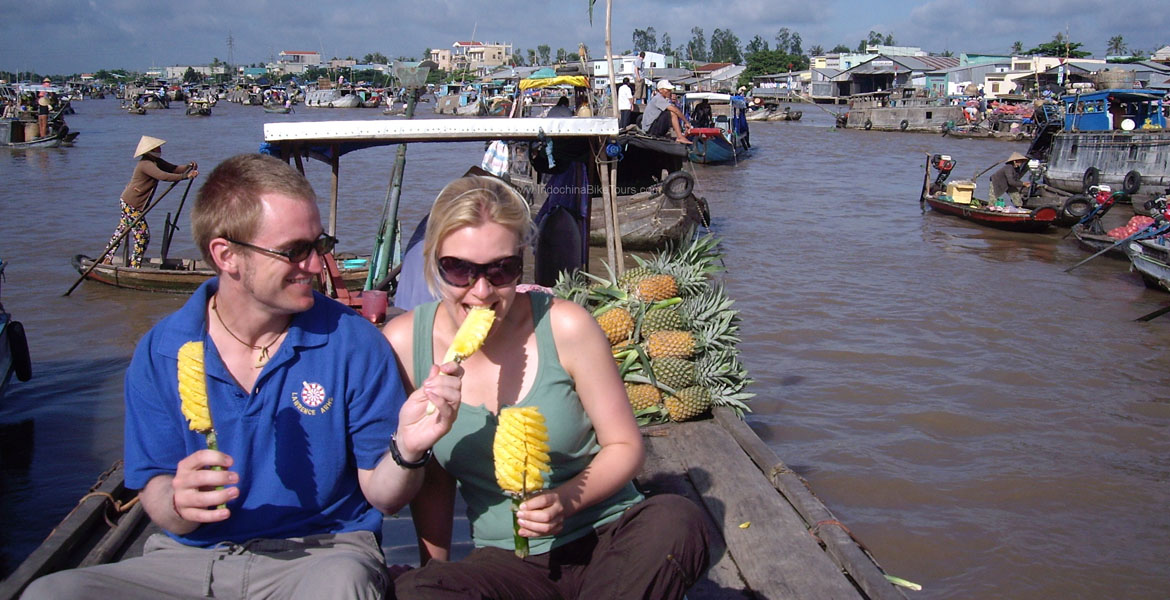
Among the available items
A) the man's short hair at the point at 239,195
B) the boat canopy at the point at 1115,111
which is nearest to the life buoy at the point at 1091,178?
the boat canopy at the point at 1115,111

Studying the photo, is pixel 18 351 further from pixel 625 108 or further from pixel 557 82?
pixel 625 108

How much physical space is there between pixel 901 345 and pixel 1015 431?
2172 millimetres

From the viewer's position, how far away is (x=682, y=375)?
445 centimetres

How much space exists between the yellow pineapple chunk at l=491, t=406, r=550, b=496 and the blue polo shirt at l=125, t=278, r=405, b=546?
410 millimetres

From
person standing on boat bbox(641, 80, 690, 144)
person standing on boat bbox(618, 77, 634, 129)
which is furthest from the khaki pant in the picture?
person standing on boat bbox(618, 77, 634, 129)

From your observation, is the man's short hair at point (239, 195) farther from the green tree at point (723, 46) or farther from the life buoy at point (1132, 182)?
the green tree at point (723, 46)

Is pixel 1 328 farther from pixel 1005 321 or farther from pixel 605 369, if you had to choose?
pixel 1005 321

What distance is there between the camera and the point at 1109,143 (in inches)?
765

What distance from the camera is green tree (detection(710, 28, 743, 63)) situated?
13875 centimetres

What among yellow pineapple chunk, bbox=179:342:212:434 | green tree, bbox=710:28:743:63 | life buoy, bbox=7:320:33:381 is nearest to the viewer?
yellow pineapple chunk, bbox=179:342:212:434

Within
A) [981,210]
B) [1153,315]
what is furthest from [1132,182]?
[1153,315]

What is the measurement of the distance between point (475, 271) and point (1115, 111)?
24.0 metres

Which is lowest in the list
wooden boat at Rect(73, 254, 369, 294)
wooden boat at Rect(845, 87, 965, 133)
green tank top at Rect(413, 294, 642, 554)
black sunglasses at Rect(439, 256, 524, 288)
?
wooden boat at Rect(73, 254, 369, 294)

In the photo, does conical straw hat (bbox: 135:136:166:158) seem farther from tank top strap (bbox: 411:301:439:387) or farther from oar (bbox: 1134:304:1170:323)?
oar (bbox: 1134:304:1170:323)
